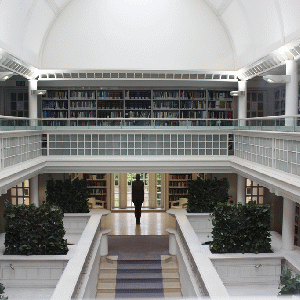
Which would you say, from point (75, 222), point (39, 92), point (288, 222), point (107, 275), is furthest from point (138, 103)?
point (288, 222)

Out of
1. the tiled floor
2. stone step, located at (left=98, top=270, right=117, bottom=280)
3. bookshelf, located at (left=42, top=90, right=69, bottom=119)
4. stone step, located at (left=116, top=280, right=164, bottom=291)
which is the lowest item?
stone step, located at (left=116, top=280, right=164, bottom=291)

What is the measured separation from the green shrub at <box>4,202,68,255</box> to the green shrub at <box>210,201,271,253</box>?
3634 millimetres

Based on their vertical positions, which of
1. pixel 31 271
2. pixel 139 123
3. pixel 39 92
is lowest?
pixel 31 271

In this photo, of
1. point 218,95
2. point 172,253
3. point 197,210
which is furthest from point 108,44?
point 172,253

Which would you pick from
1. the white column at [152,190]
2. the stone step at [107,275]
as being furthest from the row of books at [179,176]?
the stone step at [107,275]

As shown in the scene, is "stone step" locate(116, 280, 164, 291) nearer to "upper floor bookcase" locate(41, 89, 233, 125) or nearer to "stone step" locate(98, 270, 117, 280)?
"stone step" locate(98, 270, 117, 280)

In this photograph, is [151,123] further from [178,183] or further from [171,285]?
[171,285]

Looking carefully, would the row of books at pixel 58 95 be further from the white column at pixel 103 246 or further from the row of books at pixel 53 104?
the white column at pixel 103 246

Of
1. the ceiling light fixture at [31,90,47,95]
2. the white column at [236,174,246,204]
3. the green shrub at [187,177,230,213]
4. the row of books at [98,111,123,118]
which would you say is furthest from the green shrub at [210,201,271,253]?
the ceiling light fixture at [31,90,47,95]

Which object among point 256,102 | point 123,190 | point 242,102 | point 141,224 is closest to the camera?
point 242,102

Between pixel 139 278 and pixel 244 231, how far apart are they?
3.53m

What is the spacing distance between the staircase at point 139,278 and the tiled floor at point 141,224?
94.1 inches

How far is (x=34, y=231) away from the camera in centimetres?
939

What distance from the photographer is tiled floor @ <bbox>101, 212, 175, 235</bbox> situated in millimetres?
14812
